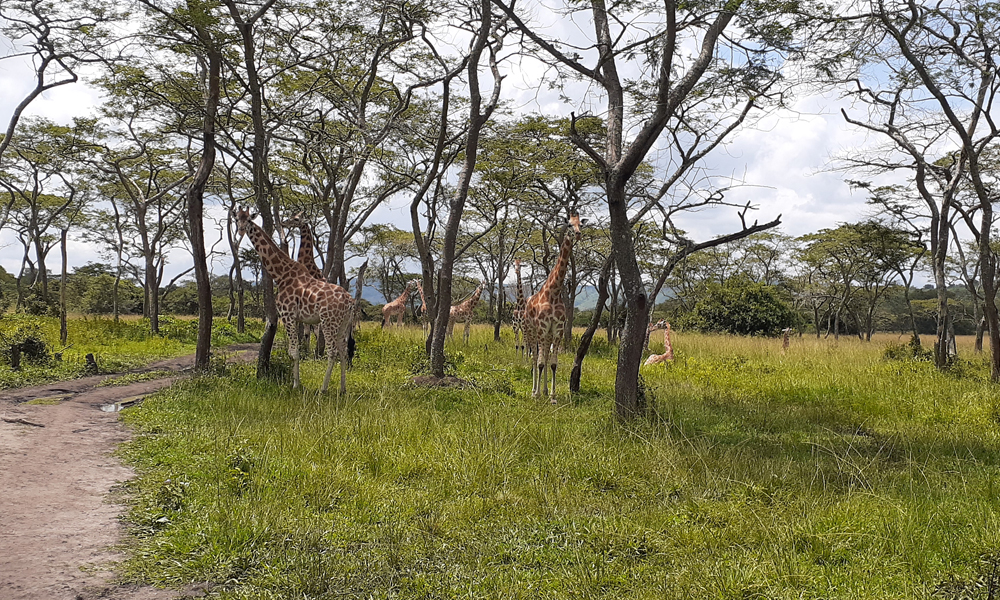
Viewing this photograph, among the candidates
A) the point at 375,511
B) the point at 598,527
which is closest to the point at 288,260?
the point at 375,511

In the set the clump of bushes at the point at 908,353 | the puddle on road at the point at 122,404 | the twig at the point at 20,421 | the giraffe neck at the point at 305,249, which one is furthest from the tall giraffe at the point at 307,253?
the clump of bushes at the point at 908,353

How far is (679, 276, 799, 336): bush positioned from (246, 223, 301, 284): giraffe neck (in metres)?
20.0

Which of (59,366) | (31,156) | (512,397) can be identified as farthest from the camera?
(31,156)

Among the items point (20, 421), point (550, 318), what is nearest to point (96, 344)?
point (20, 421)

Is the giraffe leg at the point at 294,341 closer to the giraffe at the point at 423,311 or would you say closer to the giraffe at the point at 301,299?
the giraffe at the point at 301,299

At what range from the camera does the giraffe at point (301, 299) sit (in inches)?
343

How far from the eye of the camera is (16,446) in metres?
5.07

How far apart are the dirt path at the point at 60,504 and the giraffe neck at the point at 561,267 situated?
5.80m

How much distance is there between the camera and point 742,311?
25.3 metres

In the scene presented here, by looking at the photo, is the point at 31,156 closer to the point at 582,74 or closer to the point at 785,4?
the point at 582,74

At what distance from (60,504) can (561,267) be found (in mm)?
6701

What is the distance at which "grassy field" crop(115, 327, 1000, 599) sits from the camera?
10.5 ft

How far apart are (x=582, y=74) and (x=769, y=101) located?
7.86 ft

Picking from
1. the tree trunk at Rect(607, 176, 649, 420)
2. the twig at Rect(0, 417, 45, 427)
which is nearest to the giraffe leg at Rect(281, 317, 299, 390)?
the twig at Rect(0, 417, 45, 427)
